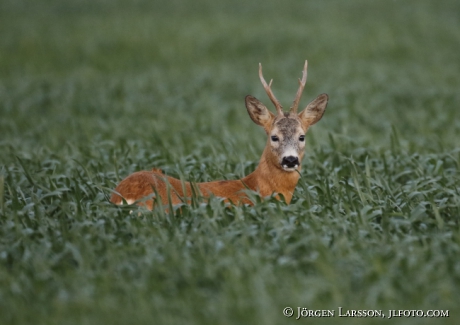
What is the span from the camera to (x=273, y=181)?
613 cm

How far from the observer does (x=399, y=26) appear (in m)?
20.7

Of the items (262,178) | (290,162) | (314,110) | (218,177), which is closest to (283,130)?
(290,162)

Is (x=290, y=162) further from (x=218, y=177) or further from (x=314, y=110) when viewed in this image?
(x=218, y=177)

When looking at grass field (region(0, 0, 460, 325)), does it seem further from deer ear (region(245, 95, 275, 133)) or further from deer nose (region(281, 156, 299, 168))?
deer ear (region(245, 95, 275, 133))

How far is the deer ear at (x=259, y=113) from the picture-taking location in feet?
20.9

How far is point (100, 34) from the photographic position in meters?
19.5

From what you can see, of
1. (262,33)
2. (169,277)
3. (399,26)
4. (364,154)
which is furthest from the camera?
(399,26)

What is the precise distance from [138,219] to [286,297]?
152 centimetres

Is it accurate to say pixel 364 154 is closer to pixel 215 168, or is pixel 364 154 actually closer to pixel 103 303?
pixel 215 168

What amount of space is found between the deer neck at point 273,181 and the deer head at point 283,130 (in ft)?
0.12

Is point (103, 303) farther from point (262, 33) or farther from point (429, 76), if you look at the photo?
point (262, 33)

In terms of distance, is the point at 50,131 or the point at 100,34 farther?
the point at 100,34

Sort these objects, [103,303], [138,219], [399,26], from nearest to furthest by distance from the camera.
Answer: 1. [103,303]
2. [138,219]
3. [399,26]

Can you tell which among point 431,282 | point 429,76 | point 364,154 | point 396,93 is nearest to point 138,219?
point 431,282
